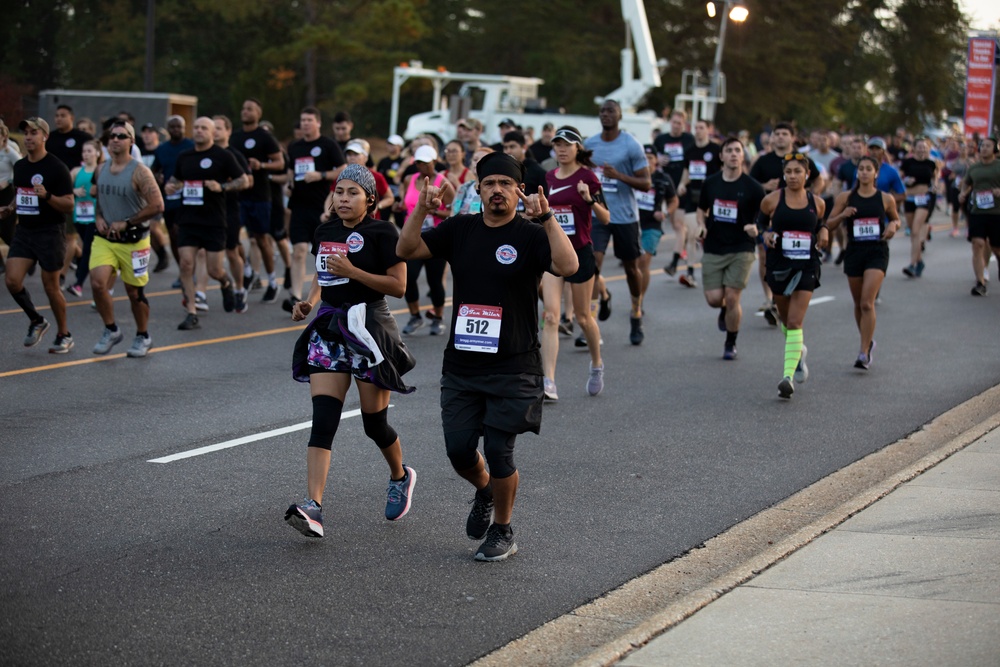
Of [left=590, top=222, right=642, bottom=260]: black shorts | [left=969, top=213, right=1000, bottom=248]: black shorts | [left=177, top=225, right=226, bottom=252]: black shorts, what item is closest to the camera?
[left=590, top=222, right=642, bottom=260]: black shorts

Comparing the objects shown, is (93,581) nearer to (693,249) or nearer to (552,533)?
(552,533)

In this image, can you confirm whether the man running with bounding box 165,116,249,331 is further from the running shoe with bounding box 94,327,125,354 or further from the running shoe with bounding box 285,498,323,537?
the running shoe with bounding box 285,498,323,537

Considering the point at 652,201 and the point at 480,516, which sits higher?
the point at 652,201

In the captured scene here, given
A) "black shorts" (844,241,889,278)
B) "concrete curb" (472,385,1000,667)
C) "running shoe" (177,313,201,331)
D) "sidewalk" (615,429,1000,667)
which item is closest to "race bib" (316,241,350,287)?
"concrete curb" (472,385,1000,667)

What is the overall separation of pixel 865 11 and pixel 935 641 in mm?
64940

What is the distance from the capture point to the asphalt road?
5.17 m

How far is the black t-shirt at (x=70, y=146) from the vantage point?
15.9 meters

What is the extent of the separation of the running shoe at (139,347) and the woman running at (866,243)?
19.0ft

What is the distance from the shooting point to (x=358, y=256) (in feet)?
21.5

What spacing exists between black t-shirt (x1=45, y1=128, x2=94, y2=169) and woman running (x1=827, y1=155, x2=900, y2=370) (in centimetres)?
890

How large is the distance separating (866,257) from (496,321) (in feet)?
21.2

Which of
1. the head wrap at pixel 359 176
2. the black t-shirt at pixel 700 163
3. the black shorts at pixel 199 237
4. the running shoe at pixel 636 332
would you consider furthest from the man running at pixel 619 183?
the black t-shirt at pixel 700 163

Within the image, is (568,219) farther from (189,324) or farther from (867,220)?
(189,324)

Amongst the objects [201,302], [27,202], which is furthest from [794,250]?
[201,302]
